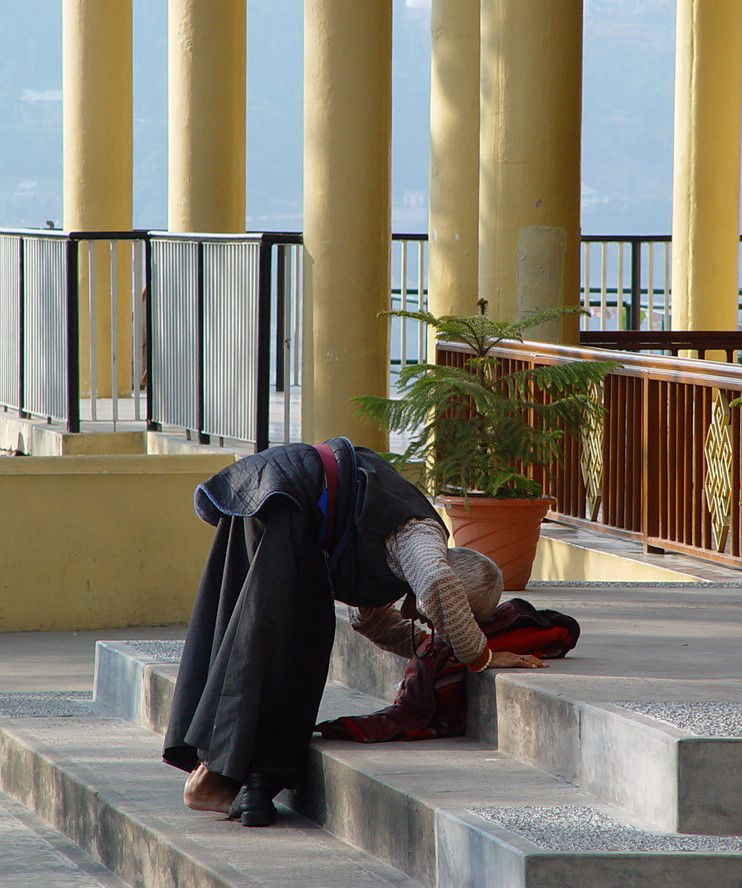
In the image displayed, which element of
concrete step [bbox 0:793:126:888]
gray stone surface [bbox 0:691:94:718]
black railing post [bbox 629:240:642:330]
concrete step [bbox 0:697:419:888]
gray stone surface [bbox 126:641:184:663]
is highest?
black railing post [bbox 629:240:642:330]

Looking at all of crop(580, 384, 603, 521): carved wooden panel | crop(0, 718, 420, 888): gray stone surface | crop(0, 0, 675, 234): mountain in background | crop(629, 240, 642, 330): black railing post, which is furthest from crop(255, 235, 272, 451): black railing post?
crop(0, 0, 675, 234): mountain in background

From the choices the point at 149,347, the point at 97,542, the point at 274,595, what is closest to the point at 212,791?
the point at 274,595

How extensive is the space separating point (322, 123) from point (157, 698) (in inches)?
206

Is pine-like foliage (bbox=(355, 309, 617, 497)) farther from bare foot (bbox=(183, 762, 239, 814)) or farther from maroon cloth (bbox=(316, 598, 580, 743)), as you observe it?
bare foot (bbox=(183, 762, 239, 814))

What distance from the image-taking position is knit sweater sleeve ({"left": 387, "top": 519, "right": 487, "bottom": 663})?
493cm

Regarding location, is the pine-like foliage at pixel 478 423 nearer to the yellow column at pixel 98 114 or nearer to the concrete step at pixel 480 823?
the concrete step at pixel 480 823

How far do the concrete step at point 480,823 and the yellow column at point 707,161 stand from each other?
903cm

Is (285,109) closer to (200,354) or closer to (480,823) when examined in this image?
(200,354)

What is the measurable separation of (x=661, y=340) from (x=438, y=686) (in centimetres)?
587

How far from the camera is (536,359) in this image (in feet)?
29.2

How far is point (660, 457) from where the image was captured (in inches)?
325

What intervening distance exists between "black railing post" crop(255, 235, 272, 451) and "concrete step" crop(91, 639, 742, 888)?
5.26m

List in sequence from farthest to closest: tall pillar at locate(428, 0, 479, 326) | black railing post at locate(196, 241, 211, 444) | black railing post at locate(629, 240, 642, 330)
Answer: black railing post at locate(629, 240, 642, 330), tall pillar at locate(428, 0, 479, 326), black railing post at locate(196, 241, 211, 444)

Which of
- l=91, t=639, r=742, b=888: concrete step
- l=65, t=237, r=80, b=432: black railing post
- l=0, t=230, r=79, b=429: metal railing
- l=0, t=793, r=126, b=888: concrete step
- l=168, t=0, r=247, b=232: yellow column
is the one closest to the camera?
l=91, t=639, r=742, b=888: concrete step
